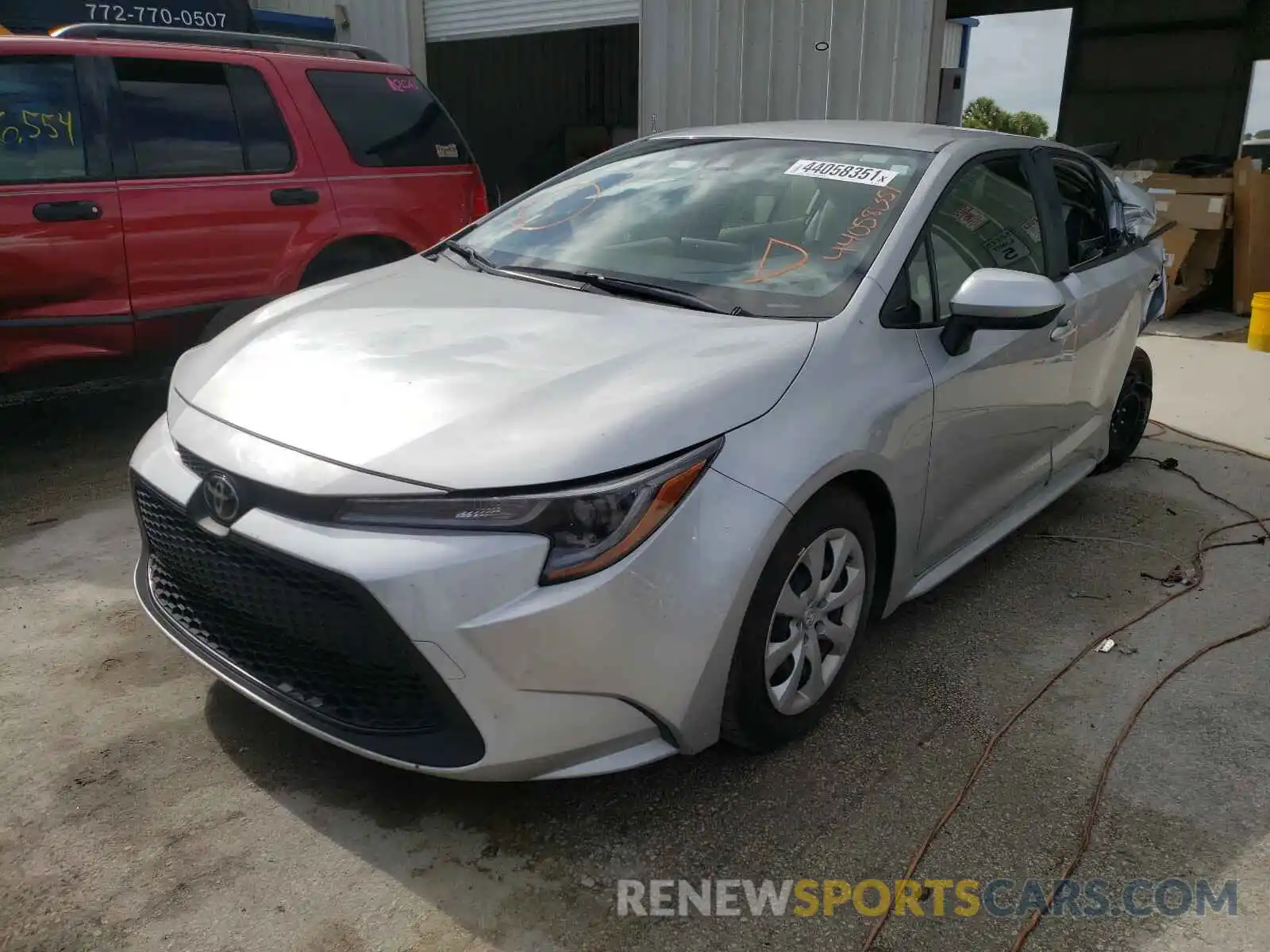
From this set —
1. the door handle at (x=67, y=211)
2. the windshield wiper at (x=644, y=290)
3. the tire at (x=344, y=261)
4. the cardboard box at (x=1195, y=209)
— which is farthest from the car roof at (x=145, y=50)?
the cardboard box at (x=1195, y=209)

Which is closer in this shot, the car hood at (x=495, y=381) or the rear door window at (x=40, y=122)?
the car hood at (x=495, y=381)

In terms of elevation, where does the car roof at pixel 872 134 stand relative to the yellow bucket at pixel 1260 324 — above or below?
above

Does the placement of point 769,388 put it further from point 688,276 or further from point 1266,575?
point 1266,575

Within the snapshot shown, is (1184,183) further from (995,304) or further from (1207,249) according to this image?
(995,304)

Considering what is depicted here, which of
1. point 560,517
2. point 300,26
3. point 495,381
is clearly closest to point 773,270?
point 495,381

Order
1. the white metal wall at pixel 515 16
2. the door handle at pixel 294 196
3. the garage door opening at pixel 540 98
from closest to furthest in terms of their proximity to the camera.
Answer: the door handle at pixel 294 196 < the white metal wall at pixel 515 16 < the garage door opening at pixel 540 98

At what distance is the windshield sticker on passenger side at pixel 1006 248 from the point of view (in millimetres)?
3377

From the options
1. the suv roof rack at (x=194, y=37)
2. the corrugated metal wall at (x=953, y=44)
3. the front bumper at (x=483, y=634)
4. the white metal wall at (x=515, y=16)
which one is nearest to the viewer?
the front bumper at (x=483, y=634)

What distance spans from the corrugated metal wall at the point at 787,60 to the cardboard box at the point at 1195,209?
3.01 metres

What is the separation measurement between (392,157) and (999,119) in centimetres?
2350

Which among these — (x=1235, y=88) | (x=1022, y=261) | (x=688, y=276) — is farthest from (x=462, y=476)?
(x=1235, y=88)

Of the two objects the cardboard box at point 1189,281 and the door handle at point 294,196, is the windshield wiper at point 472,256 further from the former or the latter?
the cardboard box at point 1189,281

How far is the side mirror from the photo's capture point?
2.82 metres

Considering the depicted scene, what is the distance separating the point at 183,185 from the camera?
4.93 m
